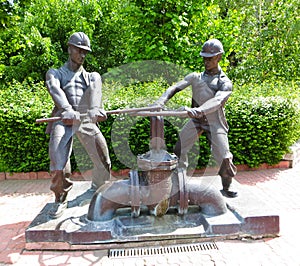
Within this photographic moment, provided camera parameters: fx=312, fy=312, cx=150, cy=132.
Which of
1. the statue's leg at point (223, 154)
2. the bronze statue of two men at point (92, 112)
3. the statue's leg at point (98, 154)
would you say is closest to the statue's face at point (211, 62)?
the bronze statue of two men at point (92, 112)

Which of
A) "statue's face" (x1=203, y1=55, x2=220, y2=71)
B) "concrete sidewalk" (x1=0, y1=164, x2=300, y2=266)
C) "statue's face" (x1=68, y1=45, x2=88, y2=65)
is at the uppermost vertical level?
"statue's face" (x1=68, y1=45, x2=88, y2=65)

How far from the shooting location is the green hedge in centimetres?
670

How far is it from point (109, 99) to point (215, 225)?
4058mm

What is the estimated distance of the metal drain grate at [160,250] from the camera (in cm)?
367

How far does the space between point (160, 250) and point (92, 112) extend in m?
1.93

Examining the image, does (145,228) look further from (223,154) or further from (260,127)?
(260,127)

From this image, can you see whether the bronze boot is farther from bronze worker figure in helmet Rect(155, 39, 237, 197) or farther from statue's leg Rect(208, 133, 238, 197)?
statue's leg Rect(208, 133, 238, 197)

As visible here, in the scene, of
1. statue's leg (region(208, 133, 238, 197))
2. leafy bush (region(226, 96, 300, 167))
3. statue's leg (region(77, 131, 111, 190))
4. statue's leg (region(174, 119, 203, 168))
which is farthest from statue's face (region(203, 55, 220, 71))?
leafy bush (region(226, 96, 300, 167))

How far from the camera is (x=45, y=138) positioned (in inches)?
263

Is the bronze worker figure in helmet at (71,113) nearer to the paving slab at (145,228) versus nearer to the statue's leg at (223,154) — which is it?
the paving slab at (145,228)

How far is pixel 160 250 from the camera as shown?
3.72m

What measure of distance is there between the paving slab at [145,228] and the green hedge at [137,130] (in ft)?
8.55

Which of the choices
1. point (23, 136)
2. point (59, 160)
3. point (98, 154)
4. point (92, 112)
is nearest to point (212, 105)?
point (92, 112)

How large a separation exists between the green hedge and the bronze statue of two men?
2.18 metres
